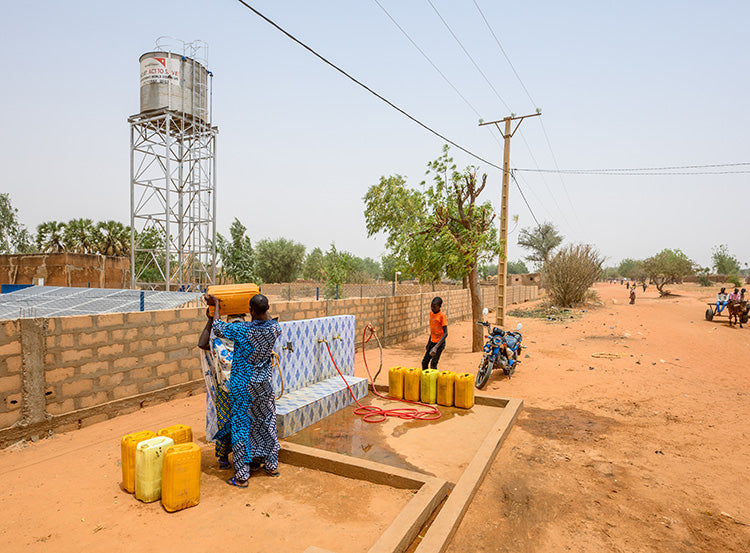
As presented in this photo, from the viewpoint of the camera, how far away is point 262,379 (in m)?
4.16

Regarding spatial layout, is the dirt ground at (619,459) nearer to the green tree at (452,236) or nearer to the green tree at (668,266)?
the green tree at (452,236)

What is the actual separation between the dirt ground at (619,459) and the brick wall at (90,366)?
16.4 feet

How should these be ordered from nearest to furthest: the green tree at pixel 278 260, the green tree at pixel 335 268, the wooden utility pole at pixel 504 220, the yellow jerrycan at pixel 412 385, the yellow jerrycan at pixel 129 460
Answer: the yellow jerrycan at pixel 129 460 < the yellow jerrycan at pixel 412 385 < the wooden utility pole at pixel 504 220 < the green tree at pixel 335 268 < the green tree at pixel 278 260

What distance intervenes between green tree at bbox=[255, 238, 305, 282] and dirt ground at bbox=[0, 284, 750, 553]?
46048 mm

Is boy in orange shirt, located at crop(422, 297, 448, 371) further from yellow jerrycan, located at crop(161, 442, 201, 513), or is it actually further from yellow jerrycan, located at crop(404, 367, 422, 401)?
yellow jerrycan, located at crop(161, 442, 201, 513)

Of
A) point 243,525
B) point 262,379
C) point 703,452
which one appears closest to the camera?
point 243,525

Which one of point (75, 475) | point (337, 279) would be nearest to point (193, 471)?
point (75, 475)

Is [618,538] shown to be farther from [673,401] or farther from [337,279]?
[337,279]

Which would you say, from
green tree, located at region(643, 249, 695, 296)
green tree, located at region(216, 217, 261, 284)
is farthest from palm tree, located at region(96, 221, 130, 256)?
green tree, located at region(643, 249, 695, 296)

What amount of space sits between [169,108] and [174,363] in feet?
62.5

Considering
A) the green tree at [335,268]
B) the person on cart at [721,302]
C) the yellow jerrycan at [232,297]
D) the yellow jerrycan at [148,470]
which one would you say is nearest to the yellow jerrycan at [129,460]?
the yellow jerrycan at [148,470]

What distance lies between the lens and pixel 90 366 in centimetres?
566

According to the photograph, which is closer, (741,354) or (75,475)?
(75,475)

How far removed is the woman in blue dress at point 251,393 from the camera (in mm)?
4082
